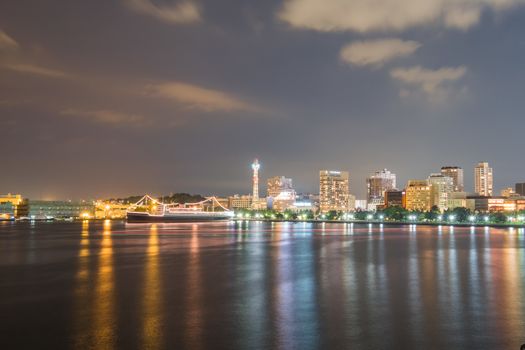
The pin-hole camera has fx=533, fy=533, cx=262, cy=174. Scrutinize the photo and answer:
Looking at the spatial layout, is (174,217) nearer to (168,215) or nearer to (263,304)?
(168,215)

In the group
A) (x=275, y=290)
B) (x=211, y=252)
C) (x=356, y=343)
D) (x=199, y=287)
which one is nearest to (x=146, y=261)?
(x=211, y=252)

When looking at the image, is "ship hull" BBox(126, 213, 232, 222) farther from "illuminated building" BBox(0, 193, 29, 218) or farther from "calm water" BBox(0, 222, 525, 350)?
"calm water" BBox(0, 222, 525, 350)

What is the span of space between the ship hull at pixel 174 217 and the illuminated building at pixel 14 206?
4592cm

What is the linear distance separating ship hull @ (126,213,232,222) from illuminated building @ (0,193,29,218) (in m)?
45.9

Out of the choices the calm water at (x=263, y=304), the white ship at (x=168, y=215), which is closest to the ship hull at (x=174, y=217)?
the white ship at (x=168, y=215)

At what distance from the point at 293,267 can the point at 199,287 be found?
8.50m

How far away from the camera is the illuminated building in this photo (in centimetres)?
17250

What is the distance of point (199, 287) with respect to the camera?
22.0 metres

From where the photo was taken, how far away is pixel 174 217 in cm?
16125

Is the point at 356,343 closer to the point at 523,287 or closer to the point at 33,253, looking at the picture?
the point at 523,287

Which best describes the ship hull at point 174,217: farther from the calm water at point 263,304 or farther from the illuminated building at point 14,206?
the calm water at point 263,304

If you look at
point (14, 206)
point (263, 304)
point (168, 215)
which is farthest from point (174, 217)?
point (263, 304)

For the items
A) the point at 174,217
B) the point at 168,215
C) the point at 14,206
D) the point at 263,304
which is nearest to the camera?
the point at 263,304

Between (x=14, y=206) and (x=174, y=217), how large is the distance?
58259 mm
